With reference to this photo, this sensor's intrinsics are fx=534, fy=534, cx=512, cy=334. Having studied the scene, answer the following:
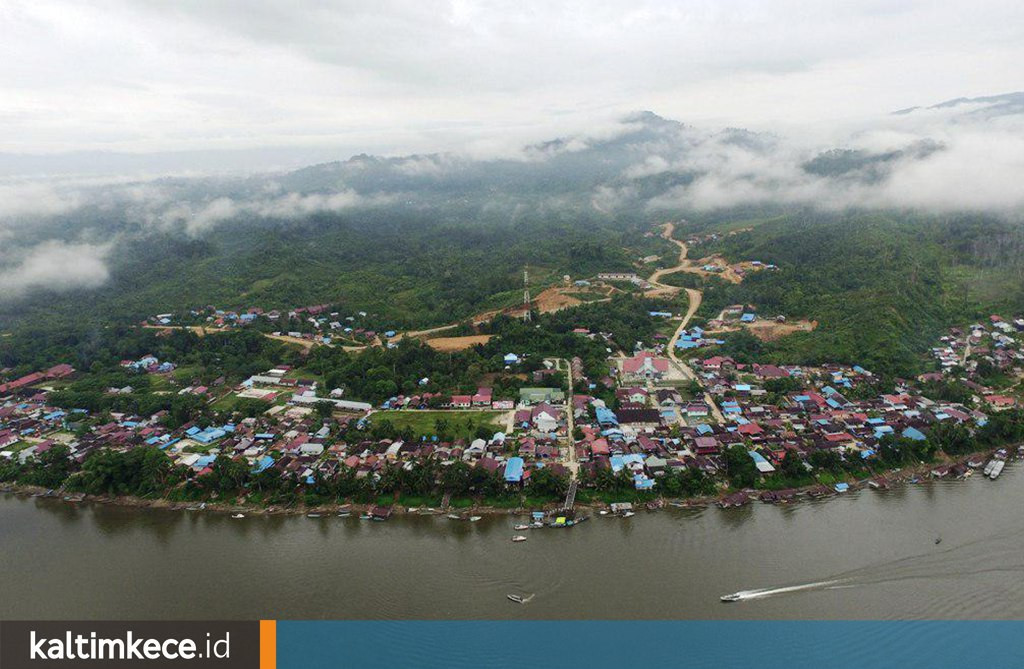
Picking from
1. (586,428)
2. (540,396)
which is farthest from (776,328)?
(586,428)

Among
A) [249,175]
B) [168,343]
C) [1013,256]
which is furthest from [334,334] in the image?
[249,175]

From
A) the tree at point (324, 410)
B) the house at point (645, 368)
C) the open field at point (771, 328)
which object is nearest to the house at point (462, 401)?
the tree at point (324, 410)

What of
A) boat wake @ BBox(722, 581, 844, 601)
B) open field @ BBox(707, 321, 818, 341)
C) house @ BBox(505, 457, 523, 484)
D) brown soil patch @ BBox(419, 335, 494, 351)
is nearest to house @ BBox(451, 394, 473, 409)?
house @ BBox(505, 457, 523, 484)

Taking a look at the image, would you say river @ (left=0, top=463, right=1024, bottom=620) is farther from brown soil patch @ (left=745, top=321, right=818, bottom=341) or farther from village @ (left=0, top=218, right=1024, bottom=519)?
brown soil patch @ (left=745, top=321, right=818, bottom=341)

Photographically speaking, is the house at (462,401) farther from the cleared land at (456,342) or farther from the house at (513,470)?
the cleared land at (456,342)

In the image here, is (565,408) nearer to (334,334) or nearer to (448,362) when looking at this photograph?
(448,362)

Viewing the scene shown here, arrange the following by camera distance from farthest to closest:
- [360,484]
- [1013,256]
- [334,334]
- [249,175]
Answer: [249,175]
[1013,256]
[334,334]
[360,484]
